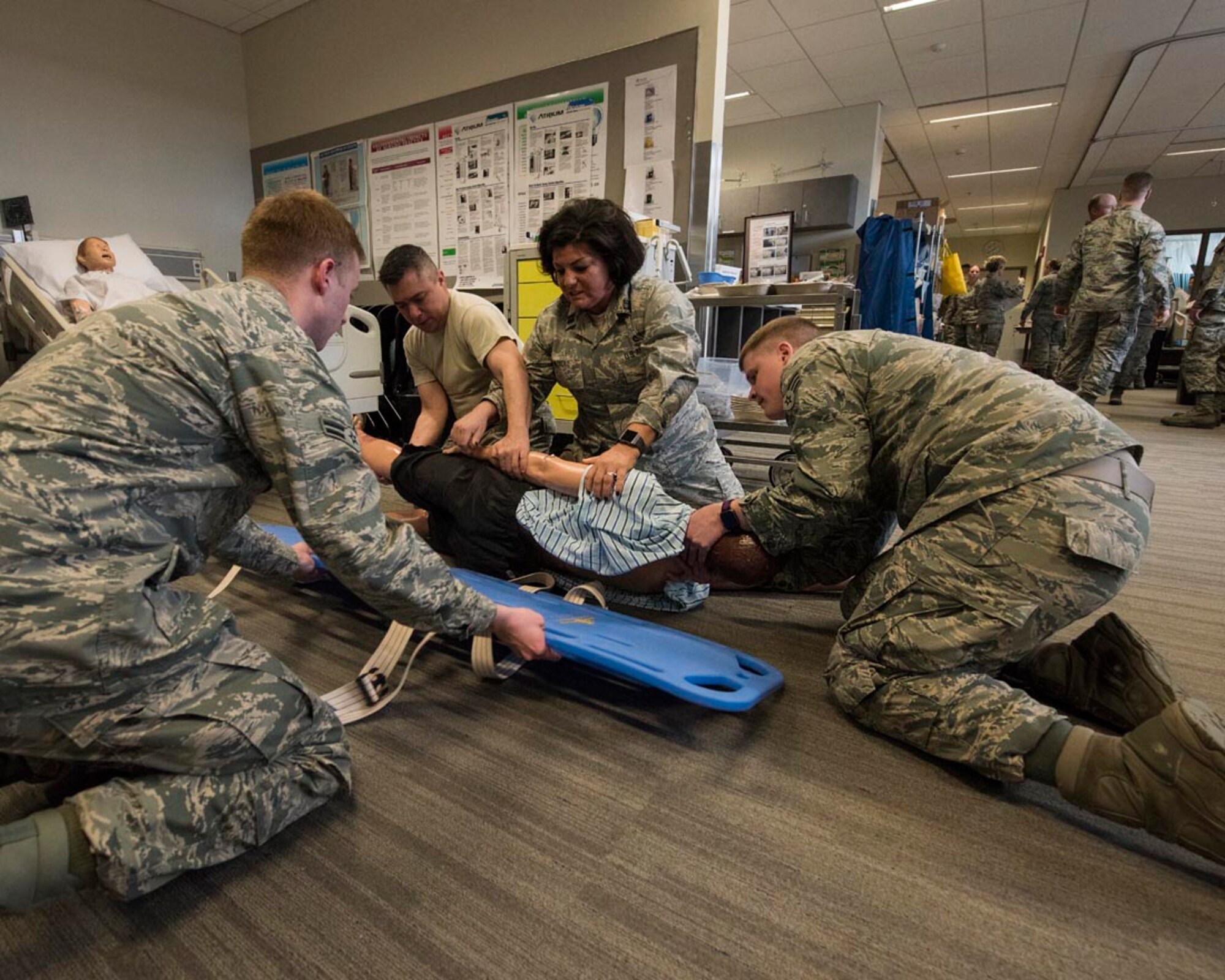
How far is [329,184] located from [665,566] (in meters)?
4.53

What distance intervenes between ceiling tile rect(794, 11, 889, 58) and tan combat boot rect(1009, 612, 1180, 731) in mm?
4797

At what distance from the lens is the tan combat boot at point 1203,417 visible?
16.2 feet

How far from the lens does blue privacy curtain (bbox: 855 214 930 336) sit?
367 centimetres

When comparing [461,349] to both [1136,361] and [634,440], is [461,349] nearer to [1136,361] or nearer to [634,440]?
[634,440]

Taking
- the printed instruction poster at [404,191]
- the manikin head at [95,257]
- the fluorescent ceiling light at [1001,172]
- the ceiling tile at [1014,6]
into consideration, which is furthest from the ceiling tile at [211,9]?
the fluorescent ceiling light at [1001,172]

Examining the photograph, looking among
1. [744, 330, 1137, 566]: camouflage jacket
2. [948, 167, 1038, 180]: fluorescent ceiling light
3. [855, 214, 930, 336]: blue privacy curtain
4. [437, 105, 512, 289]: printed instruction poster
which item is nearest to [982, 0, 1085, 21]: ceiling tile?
[855, 214, 930, 336]: blue privacy curtain

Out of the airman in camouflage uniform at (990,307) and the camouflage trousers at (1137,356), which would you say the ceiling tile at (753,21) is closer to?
the airman in camouflage uniform at (990,307)

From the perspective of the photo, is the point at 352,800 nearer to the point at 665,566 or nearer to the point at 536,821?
the point at 536,821

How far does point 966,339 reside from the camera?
24.8 ft

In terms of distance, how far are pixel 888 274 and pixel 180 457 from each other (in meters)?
3.84

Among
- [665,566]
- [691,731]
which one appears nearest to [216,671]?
[691,731]

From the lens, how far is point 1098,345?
463cm

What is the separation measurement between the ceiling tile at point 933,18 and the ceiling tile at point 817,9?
0.86 ft

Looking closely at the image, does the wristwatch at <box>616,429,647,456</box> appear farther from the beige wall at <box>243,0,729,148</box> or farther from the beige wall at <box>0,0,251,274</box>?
the beige wall at <box>0,0,251,274</box>
